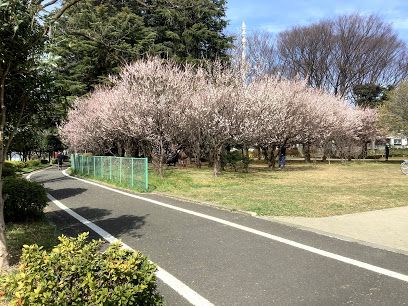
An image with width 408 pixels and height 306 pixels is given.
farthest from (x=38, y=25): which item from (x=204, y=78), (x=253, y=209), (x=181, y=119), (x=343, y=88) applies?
(x=343, y=88)

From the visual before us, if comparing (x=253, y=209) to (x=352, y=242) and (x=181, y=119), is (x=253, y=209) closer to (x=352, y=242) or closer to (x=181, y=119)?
(x=352, y=242)

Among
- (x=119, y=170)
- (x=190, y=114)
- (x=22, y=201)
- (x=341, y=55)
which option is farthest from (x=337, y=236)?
(x=341, y=55)

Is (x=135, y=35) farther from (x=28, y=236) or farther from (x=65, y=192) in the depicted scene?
(x=28, y=236)

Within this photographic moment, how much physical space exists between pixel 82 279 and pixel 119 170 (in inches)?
629

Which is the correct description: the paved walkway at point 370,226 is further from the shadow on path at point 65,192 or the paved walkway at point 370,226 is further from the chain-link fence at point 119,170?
the shadow on path at point 65,192

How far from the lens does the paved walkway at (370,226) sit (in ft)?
25.1

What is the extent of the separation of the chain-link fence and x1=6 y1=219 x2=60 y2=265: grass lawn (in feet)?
22.1

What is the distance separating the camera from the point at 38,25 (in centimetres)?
536

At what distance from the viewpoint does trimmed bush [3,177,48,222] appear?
933 centimetres

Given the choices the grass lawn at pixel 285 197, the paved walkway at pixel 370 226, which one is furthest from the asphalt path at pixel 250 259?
the grass lawn at pixel 285 197

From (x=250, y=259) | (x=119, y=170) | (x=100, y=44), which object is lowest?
(x=250, y=259)

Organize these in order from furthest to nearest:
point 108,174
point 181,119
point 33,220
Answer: point 181,119 < point 108,174 < point 33,220

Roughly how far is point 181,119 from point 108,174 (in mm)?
5287

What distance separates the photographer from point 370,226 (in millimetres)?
8984
